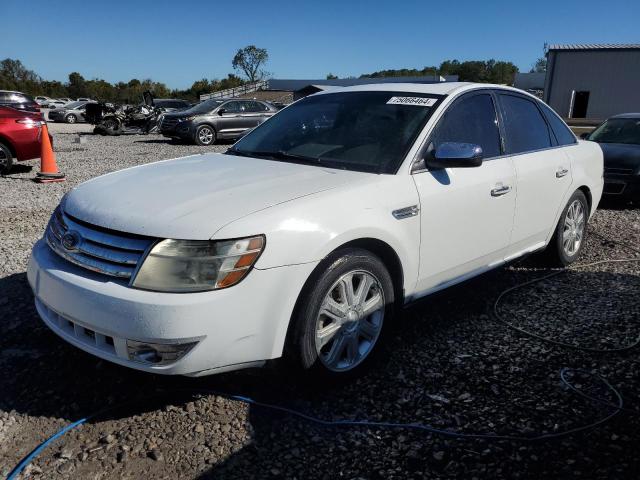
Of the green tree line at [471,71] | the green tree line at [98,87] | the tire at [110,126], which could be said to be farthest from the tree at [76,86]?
the tire at [110,126]

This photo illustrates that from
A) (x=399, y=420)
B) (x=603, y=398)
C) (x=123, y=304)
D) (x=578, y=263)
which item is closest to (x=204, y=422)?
(x=123, y=304)

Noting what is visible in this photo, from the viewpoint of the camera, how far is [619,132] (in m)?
8.62

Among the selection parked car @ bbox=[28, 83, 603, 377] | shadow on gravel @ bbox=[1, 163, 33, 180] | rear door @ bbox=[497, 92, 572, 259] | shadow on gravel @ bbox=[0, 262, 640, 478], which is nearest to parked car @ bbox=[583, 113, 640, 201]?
rear door @ bbox=[497, 92, 572, 259]

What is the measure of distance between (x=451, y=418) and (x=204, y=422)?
1223 millimetres

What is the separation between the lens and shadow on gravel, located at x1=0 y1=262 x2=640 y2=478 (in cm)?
233

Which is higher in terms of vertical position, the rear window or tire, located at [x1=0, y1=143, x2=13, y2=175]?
the rear window

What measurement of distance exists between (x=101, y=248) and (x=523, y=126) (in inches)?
128

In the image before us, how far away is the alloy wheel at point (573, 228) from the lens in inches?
184

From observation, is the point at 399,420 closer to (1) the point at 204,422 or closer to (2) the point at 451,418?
(2) the point at 451,418

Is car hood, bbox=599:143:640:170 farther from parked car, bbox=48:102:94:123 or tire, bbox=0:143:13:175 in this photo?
parked car, bbox=48:102:94:123

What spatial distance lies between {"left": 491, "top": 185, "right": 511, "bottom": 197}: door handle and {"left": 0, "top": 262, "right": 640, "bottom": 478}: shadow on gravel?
91 centimetres

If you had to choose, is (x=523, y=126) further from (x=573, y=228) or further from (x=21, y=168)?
(x=21, y=168)

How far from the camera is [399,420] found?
8.54 feet

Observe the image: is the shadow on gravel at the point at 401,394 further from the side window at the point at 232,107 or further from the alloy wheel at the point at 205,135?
the side window at the point at 232,107
